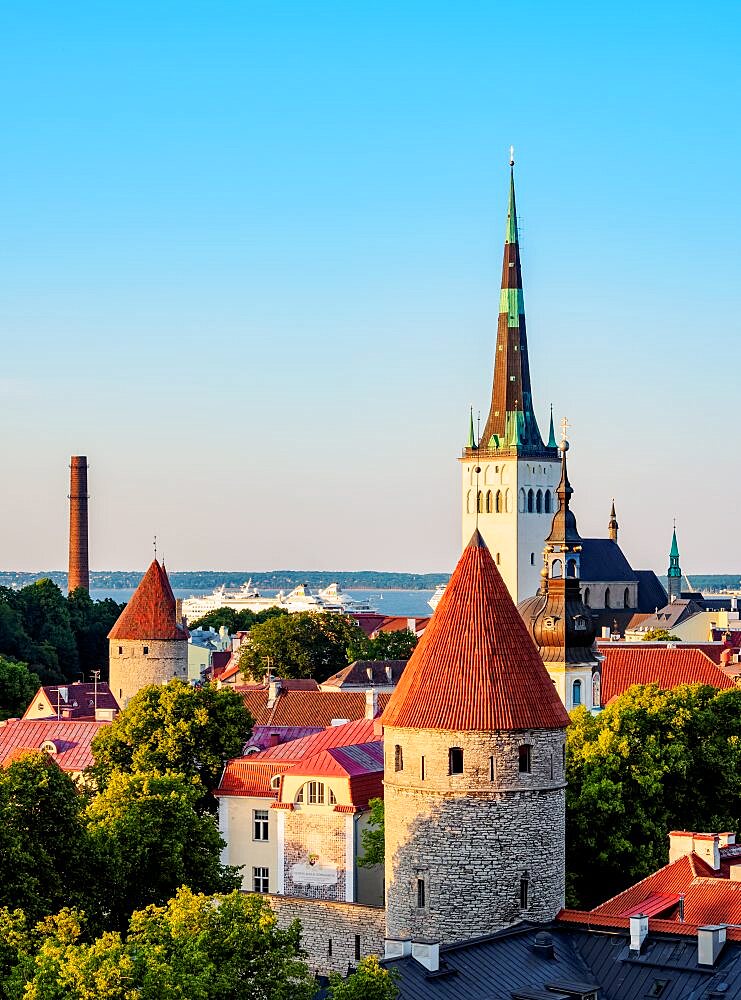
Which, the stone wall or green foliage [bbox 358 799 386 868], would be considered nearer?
the stone wall

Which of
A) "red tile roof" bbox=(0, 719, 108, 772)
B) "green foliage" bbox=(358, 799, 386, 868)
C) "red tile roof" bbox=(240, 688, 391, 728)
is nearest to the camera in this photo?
"green foliage" bbox=(358, 799, 386, 868)

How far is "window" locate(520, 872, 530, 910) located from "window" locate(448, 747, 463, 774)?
2330mm

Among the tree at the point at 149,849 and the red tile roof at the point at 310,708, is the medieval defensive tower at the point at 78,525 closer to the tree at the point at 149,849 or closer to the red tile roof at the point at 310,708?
the red tile roof at the point at 310,708

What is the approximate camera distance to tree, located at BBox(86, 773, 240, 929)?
126 ft

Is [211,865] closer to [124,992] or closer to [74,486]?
[124,992]

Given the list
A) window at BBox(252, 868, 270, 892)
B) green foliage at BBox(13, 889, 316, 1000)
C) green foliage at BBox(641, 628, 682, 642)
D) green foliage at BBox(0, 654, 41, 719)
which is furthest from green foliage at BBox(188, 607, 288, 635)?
green foliage at BBox(13, 889, 316, 1000)

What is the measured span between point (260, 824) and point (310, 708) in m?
24.2

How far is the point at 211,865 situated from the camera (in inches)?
1608

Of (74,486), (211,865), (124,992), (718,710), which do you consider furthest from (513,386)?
(124,992)

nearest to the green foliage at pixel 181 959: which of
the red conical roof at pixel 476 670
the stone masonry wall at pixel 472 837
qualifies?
the stone masonry wall at pixel 472 837

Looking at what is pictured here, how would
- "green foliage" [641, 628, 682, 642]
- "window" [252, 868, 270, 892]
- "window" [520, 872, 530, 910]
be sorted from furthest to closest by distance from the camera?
"green foliage" [641, 628, 682, 642] < "window" [252, 868, 270, 892] < "window" [520, 872, 530, 910]

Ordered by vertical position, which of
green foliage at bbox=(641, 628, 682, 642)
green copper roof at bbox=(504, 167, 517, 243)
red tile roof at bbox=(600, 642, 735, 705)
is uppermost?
green copper roof at bbox=(504, 167, 517, 243)

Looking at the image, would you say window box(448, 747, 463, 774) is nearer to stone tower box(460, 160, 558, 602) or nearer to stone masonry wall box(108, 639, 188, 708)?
stone masonry wall box(108, 639, 188, 708)

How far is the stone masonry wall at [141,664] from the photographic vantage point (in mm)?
78875
